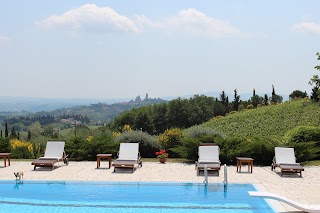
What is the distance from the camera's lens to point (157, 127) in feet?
216

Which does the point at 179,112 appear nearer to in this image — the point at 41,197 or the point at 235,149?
the point at 235,149

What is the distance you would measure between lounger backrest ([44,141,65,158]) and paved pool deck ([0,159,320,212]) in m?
0.50

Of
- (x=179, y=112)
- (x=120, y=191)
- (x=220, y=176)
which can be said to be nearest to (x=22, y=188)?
(x=120, y=191)

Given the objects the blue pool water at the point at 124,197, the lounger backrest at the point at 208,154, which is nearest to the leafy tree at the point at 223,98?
the lounger backrest at the point at 208,154

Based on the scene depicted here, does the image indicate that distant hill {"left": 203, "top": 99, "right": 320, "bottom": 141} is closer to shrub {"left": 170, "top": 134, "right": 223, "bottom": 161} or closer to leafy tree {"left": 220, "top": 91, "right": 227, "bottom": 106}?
shrub {"left": 170, "top": 134, "right": 223, "bottom": 161}

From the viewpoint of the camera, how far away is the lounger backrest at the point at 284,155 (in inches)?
529

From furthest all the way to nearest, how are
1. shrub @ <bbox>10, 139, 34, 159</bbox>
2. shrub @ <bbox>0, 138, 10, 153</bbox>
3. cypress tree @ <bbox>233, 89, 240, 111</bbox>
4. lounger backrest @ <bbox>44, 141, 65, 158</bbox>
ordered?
cypress tree @ <bbox>233, 89, 240, 111</bbox>, shrub @ <bbox>10, 139, 34, 159</bbox>, shrub @ <bbox>0, 138, 10, 153</bbox>, lounger backrest @ <bbox>44, 141, 65, 158</bbox>

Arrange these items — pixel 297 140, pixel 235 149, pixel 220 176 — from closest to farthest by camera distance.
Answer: pixel 220 176 < pixel 235 149 < pixel 297 140

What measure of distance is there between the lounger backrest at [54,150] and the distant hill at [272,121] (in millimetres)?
15552

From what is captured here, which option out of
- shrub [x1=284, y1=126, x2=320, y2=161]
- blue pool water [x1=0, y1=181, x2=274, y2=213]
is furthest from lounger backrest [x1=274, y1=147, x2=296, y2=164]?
blue pool water [x1=0, y1=181, x2=274, y2=213]

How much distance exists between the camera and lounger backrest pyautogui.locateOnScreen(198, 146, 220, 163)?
44.8 ft

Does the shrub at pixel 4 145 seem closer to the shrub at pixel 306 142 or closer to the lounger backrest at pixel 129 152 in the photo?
the lounger backrest at pixel 129 152

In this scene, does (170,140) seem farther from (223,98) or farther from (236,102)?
(223,98)

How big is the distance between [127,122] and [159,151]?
170 feet
